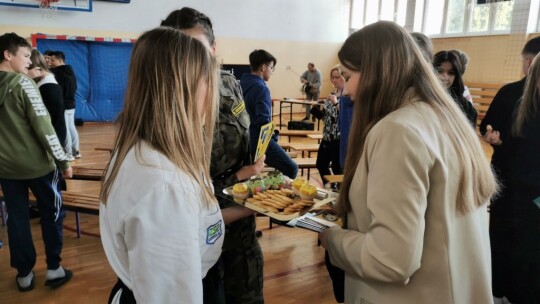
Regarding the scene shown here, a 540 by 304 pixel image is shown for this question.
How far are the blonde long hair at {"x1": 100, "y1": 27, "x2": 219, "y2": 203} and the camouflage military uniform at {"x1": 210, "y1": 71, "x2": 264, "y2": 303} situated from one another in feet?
2.07

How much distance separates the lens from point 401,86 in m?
1.02

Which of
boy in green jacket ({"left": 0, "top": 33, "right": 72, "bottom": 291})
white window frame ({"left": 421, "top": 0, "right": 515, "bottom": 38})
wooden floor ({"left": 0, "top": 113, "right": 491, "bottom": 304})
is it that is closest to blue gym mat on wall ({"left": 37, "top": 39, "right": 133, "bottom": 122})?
wooden floor ({"left": 0, "top": 113, "right": 491, "bottom": 304})

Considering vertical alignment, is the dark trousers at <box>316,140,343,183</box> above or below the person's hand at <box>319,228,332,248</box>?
below

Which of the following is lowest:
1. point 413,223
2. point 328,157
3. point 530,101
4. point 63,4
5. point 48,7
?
point 328,157

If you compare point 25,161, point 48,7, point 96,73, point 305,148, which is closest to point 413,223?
point 25,161

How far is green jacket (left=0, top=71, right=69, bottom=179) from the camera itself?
7.45 feet

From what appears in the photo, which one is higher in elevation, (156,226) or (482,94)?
(156,226)

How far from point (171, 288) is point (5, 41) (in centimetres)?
221

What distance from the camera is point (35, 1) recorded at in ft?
28.2

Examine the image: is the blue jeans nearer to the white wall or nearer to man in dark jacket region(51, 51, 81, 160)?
man in dark jacket region(51, 51, 81, 160)

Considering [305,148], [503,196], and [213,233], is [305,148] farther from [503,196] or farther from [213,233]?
[213,233]

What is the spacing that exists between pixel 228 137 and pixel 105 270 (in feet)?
5.85

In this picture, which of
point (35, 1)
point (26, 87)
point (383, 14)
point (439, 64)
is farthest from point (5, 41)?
point (383, 14)

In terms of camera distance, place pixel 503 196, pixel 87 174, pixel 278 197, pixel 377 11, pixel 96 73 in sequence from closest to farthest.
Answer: pixel 278 197
pixel 503 196
pixel 87 174
pixel 96 73
pixel 377 11
